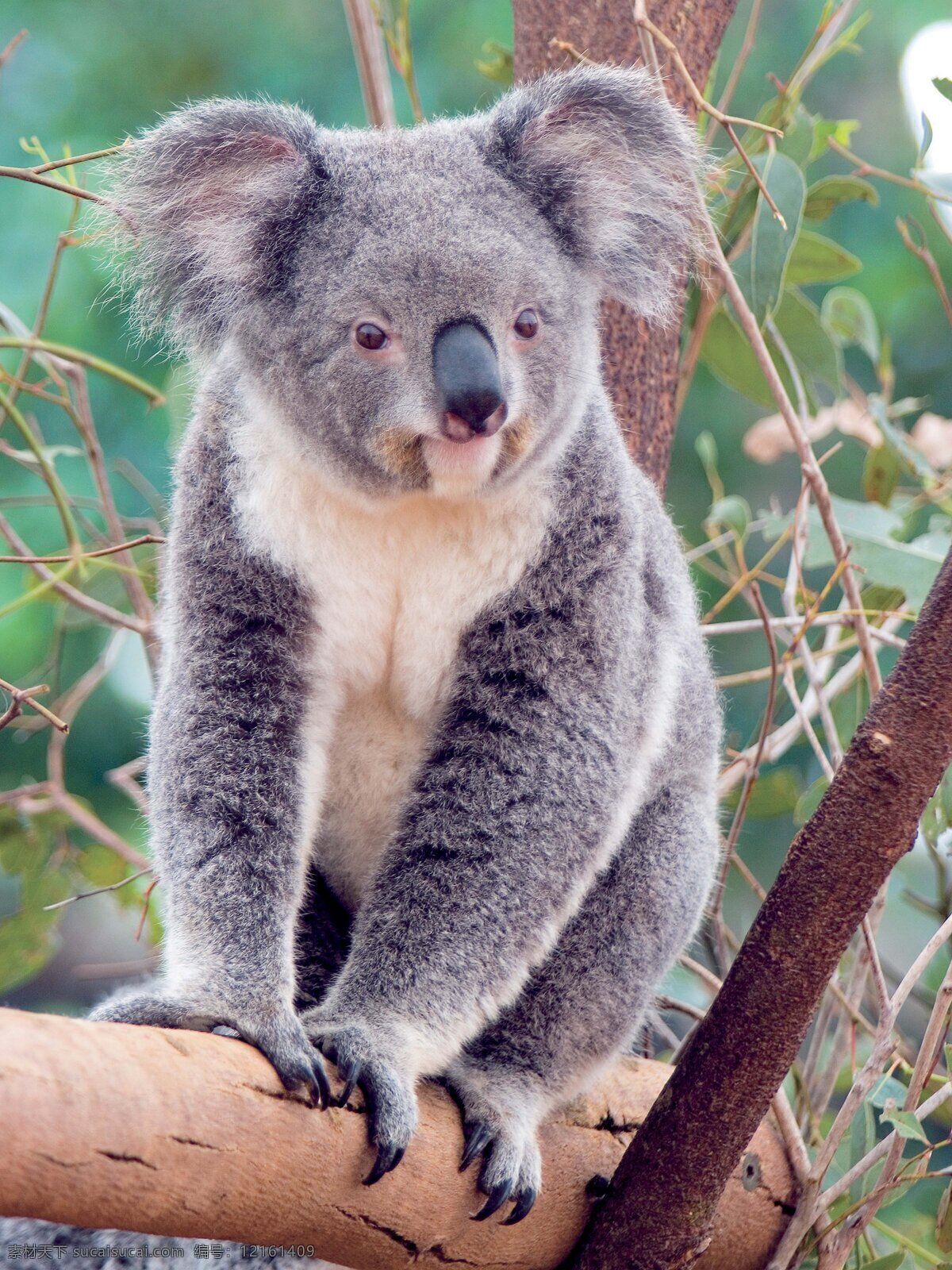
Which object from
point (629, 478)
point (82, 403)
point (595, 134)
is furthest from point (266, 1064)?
point (82, 403)

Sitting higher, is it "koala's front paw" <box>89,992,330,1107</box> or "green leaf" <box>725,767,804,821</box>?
"koala's front paw" <box>89,992,330,1107</box>

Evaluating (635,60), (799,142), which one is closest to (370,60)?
(635,60)

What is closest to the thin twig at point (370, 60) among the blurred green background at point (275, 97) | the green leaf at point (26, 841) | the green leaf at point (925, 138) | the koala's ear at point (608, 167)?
the koala's ear at point (608, 167)

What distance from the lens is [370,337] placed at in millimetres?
1997

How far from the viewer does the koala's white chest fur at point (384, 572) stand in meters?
2.18

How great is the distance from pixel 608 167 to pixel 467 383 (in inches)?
27.0

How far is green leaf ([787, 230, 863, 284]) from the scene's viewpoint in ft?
9.99

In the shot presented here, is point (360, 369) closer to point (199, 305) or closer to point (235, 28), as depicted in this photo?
point (199, 305)

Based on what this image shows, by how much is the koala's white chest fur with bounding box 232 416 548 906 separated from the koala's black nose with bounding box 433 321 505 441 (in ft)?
0.74

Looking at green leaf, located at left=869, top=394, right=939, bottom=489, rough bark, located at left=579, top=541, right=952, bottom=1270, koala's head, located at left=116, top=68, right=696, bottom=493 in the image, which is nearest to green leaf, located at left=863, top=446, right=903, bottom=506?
green leaf, located at left=869, top=394, right=939, bottom=489

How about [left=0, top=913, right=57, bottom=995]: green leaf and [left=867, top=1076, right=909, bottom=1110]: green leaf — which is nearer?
[left=867, top=1076, right=909, bottom=1110]: green leaf

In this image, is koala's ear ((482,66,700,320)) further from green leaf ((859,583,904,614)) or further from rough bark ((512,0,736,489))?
green leaf ((859,583,904,614))

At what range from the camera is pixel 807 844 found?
1.82 meters

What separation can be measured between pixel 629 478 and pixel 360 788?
71cm
